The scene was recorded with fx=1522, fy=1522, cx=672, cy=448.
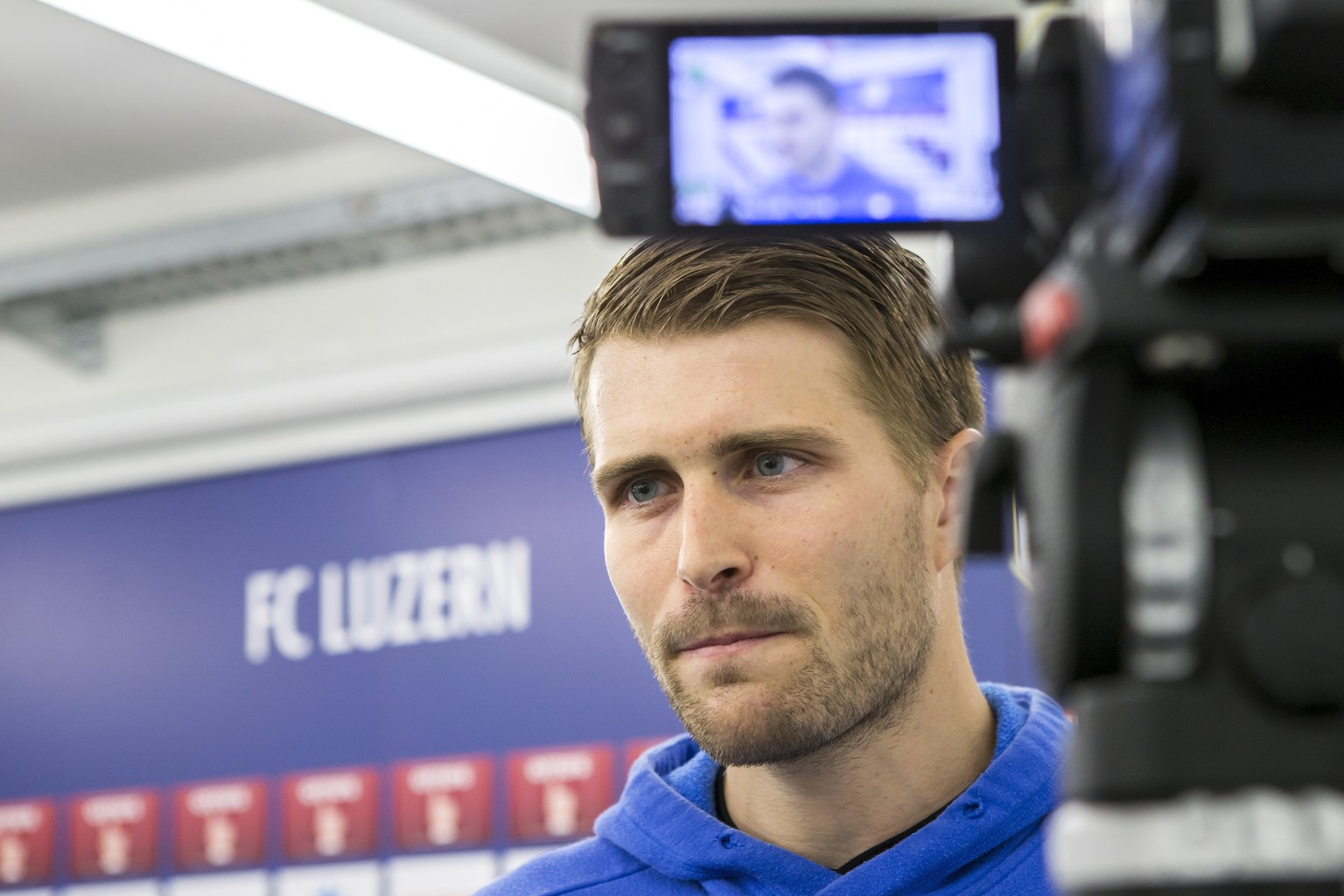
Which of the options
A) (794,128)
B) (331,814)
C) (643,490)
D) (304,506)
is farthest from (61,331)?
(794,128)

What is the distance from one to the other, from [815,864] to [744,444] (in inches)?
13.2

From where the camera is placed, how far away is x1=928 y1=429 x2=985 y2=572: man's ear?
1237 millimetres

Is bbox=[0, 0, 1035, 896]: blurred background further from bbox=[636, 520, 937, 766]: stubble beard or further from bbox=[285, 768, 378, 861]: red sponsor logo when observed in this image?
bbox=[636, 520, 937, 766]: stubble beard

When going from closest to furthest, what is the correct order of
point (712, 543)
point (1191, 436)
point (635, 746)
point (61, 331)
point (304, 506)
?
point (1191, 436) < point (712, 543) < point (635, 746) < point (304, 506) < point (61, 331)

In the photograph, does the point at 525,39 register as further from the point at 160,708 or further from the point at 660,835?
the point at 660,835

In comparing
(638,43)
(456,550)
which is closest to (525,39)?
(456,550)

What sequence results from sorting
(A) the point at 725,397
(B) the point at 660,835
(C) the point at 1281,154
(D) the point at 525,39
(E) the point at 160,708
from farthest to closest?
(E) the point at 160,708, (D) the point at 525,39, (B) the point at 660,835, (A) the point at 725,397, (C) the point at 1281,154

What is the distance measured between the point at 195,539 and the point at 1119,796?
10.1 feet

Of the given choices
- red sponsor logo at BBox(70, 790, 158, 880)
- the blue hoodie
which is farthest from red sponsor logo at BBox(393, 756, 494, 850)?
the blue hoodie

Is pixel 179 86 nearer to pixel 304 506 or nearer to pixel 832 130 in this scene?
pixel 304 506

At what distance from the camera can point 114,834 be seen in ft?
11.0

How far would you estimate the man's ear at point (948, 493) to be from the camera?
1237 millimetres

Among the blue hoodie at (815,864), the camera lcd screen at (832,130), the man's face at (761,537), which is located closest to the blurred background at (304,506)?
the blue hoodie at (815,864)

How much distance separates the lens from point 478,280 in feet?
11.6
